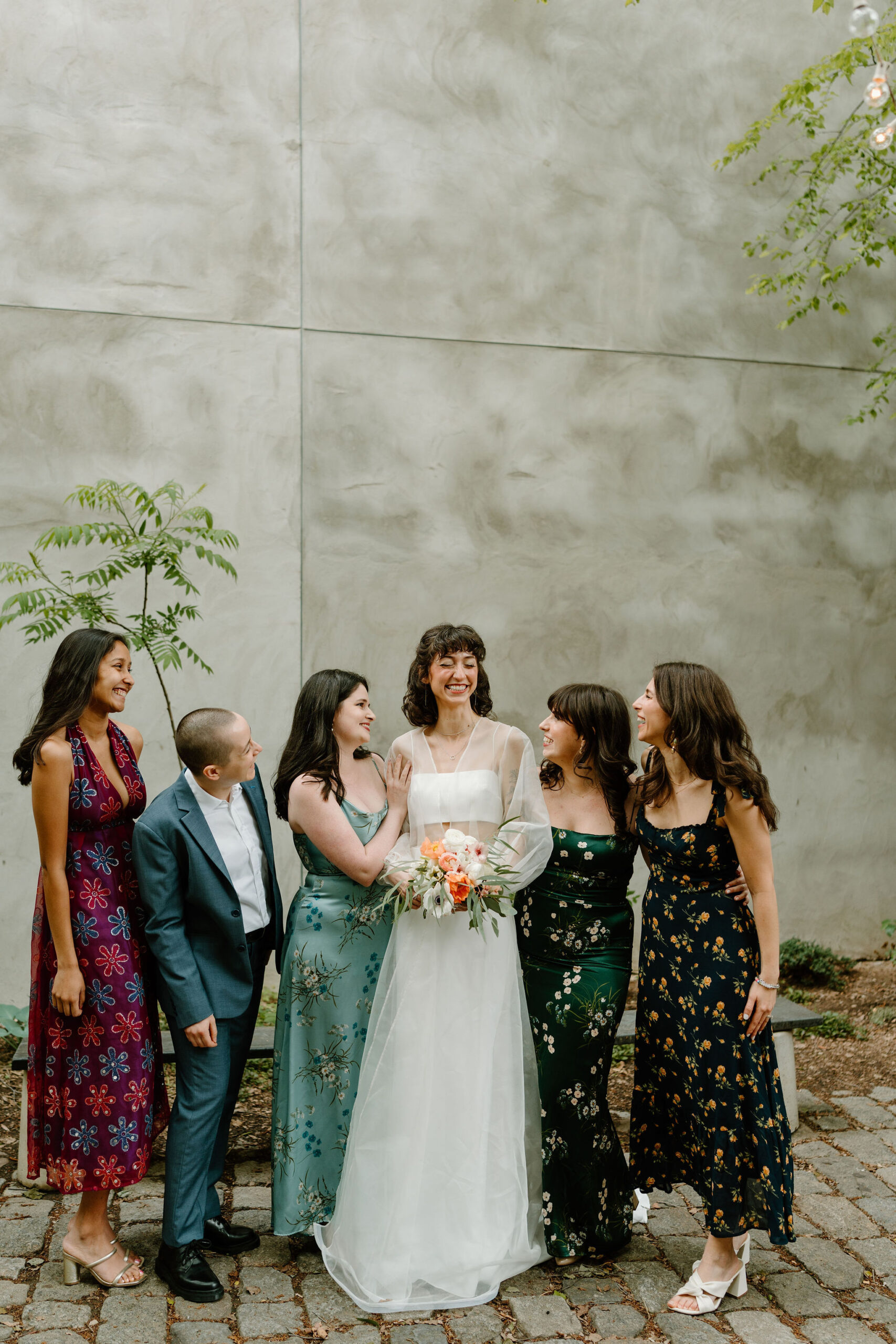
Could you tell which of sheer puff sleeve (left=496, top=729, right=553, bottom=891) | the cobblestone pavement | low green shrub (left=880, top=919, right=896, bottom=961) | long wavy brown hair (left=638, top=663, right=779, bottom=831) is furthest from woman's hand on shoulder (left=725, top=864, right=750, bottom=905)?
low green shrub (left=880, top=919, right=896, bottom=961)

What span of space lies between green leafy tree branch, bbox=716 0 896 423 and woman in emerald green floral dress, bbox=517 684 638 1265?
418 centimetres

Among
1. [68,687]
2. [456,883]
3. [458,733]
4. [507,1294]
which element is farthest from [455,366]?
[507,1294]

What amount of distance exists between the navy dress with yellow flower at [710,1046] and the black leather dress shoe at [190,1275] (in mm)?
1536

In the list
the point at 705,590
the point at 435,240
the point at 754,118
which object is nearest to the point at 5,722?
the point at 435,240

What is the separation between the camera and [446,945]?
373 cm

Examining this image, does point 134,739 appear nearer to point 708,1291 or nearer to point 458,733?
point 458,733

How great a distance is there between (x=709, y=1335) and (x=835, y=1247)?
2.75ft

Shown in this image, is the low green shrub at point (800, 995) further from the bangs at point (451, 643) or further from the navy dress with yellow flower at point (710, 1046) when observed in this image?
the bangs at point (451, 643)

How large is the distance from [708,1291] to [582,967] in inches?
42.7

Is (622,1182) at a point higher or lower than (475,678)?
lower

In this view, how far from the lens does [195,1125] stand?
11.8 ft

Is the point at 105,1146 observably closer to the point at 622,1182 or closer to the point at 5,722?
the point at 622,1182

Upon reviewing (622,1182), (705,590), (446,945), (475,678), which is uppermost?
(705,590)

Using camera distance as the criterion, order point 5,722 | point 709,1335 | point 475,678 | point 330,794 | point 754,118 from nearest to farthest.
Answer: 1. point 709,1335
2. point 330,794
3. point 475,678
4. point 5,722
5. point 754,118
